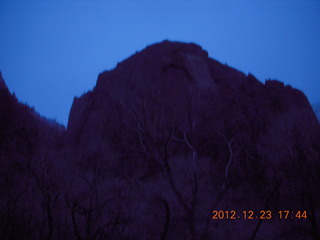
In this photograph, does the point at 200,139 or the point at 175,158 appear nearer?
the point at 200,139

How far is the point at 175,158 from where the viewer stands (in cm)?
1967

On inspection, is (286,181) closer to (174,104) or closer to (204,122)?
(204,122)

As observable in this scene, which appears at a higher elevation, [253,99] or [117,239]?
[253,99]

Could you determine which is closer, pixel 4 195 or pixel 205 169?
pixel 4 195

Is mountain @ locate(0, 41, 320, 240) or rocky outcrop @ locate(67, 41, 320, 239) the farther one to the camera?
rocky outcrop @ locate(67, 41, 320, 239)

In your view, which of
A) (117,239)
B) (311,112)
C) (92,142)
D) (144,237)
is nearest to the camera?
(117,239)

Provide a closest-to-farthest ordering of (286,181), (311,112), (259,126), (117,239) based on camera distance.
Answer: (117,239)
(286,181)
(259,126)
(311,112)

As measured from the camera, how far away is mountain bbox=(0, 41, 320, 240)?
12789 mm

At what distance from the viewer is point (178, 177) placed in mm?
17922

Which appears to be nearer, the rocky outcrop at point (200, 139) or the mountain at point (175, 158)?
the mountain at point (175, 158)

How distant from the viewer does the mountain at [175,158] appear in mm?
12789

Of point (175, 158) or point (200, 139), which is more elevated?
point (200, 139)

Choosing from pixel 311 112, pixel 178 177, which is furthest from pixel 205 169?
pixel 311 112

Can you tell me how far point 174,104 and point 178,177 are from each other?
780 centimetres
